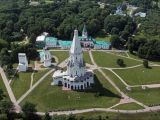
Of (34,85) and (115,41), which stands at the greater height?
(115,41)

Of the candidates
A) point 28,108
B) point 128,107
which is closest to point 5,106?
point 28,108

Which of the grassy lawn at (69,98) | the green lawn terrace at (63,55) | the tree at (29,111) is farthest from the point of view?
the green lawn terrace at (63,55)

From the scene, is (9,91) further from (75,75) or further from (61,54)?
(61,54)

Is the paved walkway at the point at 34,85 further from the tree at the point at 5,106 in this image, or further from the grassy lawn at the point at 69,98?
the tree at the point at 5,106

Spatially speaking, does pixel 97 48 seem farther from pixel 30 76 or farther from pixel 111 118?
pixel 111 118

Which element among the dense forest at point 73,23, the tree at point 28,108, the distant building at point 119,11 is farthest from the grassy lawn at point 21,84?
the distant building at point 119,11

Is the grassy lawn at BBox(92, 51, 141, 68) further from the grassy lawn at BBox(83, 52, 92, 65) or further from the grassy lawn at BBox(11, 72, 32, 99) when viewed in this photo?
the grassy lawn at BBox(11, 72, 32, 99)

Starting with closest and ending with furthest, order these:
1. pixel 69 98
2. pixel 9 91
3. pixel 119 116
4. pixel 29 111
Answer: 1. pixel 29 111
2. pixel 119 116
3. pixel 69 98
4. pixel 9 91
